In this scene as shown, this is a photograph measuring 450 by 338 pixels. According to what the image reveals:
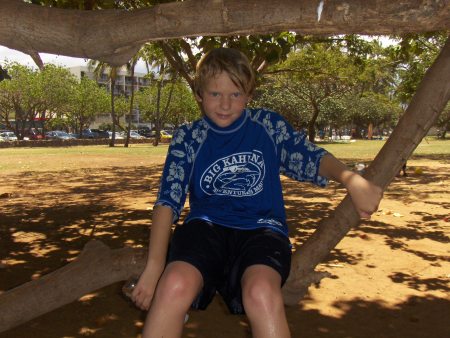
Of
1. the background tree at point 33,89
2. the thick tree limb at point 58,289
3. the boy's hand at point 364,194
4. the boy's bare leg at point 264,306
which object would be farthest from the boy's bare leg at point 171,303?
the background tree at point 33,89

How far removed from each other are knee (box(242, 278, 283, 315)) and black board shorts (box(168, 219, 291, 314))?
0.16 m

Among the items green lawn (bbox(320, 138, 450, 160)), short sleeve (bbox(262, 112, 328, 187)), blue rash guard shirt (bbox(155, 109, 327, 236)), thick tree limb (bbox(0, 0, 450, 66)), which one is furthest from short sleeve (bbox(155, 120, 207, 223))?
green lawn (bbox(320, 138, 450, 160))

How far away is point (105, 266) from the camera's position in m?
2.82

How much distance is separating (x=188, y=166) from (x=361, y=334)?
243cm

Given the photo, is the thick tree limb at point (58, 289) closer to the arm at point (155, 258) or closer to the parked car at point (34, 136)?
the arm at point (155, 258)

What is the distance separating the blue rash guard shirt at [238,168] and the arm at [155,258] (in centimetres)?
9

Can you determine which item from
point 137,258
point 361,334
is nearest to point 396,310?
point 361,334

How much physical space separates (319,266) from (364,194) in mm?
3830

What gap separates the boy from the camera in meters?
2.13

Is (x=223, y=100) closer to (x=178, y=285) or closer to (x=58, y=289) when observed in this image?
(x=178, y=285)

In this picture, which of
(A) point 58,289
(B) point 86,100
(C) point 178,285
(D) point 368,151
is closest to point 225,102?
(C) point 178,285

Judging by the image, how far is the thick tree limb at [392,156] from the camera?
226 centimetres

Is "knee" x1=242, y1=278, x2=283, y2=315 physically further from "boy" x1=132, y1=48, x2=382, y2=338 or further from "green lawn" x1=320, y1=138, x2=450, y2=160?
"green lawn" x1=320, y1=138, x2=450, y2=160

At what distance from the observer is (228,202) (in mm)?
2641
